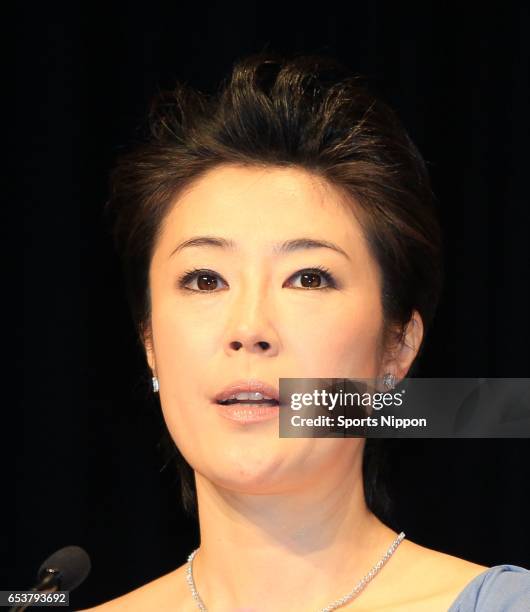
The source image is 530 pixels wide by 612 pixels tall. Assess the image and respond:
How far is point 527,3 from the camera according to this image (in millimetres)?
2482

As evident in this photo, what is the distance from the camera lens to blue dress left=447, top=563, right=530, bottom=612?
71.8 inches

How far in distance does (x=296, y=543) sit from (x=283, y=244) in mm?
482

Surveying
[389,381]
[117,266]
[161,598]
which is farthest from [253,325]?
[117,266]

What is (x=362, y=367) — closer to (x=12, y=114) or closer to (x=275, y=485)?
(x=275, y=485)

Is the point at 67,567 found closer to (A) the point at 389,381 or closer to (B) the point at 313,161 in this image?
(A) the point at 389,381

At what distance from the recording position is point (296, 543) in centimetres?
204

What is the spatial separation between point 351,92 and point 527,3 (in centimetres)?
49

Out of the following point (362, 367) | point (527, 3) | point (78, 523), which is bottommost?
point (78, 523)

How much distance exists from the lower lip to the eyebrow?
25 centimetres

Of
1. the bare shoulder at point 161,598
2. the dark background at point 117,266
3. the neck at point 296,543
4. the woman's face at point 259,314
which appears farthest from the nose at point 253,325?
the dark background at point 117,266

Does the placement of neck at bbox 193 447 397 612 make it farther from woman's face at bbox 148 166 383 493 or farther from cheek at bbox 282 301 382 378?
cheek at bbox 282 301 382 378

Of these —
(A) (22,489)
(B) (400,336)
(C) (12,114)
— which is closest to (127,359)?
(A) (22,489)

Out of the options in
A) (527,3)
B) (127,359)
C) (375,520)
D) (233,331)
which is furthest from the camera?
(127,359)

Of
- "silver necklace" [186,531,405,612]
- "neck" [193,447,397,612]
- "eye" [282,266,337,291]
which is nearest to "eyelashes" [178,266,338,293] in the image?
"eye" [282,266,337,291]
